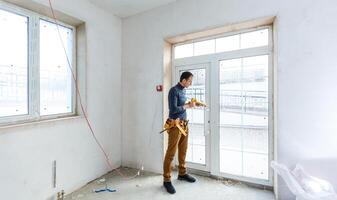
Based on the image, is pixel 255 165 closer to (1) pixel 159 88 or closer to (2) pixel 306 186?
(2) pixel 306 186

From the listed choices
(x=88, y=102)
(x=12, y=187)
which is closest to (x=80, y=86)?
(x=88, y=102)

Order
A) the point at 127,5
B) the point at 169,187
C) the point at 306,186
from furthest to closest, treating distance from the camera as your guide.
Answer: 1. the point at 127,5
2. the point at 169,187
3. the point at 306,186

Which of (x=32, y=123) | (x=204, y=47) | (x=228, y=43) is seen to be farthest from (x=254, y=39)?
(x=32, y=123)

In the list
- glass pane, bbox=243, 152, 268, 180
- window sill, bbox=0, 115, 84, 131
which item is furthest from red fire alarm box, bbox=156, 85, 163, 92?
glass pane, bbox=243, 152, 268, 180

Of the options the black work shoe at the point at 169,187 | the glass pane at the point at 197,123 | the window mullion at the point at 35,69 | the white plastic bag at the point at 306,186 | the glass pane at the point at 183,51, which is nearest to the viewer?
the white plastic bag at the point at 306,186

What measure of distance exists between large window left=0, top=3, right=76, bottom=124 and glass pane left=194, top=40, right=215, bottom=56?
185 cm

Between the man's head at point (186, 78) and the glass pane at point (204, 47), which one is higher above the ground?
the glass pane at point (204, 47)

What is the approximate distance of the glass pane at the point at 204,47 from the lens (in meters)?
2.85

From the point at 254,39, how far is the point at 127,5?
193 cm

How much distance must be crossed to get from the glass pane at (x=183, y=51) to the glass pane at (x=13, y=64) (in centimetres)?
203

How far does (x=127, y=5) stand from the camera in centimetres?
290

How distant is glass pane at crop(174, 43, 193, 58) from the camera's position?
3037 mm

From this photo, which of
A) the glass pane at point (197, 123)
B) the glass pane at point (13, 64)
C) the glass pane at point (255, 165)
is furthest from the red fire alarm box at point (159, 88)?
the glass pane at point (13, 64)

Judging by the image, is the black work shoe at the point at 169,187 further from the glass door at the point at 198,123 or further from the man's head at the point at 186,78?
the man's head at the point at 186,78
